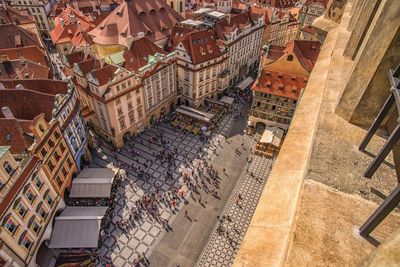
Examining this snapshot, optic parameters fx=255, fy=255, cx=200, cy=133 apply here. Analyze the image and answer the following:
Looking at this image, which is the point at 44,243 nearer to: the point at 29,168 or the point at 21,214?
the point at 21,214

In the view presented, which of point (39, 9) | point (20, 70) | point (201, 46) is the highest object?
point (201, 46)

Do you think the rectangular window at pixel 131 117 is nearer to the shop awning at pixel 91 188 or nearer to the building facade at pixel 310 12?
the shop awning at pixel 91 188

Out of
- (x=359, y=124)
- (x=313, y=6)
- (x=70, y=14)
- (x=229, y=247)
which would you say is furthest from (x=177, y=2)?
(x=359, y=124)

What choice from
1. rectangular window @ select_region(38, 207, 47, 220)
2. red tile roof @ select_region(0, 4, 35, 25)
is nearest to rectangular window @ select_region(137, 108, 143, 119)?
rectangular window @ select_region(38, 207, 47, 220)

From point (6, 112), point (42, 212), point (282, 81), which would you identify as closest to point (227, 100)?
point (282, 81)

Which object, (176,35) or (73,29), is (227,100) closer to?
(176,35)

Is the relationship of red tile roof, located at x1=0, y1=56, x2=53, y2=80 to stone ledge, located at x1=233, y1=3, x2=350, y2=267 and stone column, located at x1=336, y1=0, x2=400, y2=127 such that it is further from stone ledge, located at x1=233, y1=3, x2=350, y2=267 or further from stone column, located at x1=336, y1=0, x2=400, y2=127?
stone column, located at x1=336, y1=0, x2=400, y2=127
